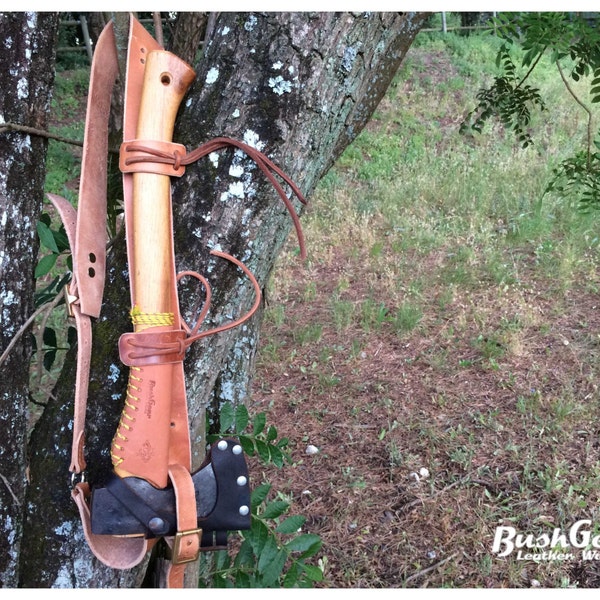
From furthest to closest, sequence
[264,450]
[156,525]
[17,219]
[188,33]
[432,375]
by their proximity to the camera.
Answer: [432,375] → [188,33] → [264,450] → [17,219] → [156,525]

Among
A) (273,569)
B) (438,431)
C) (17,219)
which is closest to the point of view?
(17,219)

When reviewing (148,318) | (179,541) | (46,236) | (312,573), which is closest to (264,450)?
(312,573)

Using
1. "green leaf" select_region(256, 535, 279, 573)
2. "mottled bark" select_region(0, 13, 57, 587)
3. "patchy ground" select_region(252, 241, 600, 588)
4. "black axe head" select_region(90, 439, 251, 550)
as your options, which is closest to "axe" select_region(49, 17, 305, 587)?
"black axe head" select_region(90, 439, 251, 550)

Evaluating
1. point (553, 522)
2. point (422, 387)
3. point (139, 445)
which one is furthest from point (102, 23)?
point (553, 522)

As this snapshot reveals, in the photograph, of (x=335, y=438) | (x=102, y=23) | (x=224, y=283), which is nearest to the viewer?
(x=224, y=283)

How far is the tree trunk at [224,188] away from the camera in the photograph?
112 centimetres

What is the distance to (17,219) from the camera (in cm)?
118

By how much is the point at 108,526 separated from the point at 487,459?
2131 millimetres

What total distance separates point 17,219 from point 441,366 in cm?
272

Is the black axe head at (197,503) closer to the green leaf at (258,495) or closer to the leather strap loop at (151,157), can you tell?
the green leaf at (258,495)

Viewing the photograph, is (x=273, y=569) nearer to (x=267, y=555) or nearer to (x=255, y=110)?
(x=267, y=555)

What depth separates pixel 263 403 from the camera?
10.8 ft

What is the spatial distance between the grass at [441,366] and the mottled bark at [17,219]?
1481 mm

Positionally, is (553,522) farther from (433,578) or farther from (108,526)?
(108,526)
